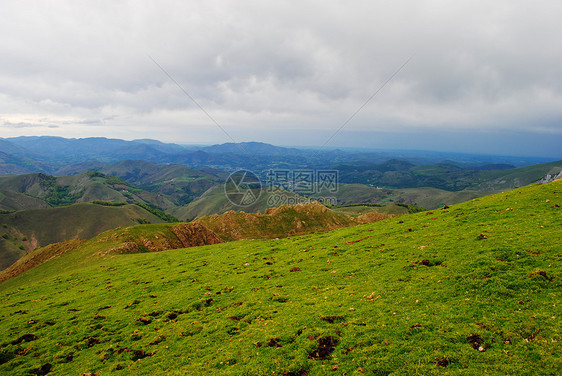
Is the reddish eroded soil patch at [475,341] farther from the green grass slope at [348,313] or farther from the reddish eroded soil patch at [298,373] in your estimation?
the reddish eroded soil patch at [298,373]

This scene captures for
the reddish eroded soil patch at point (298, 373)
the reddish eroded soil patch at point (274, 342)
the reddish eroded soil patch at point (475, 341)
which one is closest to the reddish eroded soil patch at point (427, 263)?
the reddish eroded soil patch at point (475, 341)

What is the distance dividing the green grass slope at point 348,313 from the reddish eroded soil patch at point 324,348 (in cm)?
5

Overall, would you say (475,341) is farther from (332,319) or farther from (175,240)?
(175,240)

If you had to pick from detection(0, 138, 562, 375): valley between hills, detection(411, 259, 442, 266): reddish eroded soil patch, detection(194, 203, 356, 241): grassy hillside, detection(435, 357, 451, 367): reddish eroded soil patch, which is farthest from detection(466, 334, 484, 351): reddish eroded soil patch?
detection(194, 203, 356, 241): grassy hillside

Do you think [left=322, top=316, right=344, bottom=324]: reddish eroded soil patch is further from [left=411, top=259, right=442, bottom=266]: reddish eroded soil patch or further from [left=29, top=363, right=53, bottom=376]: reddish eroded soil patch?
[left=29, top=363, right=53, bottom=376]: reddish eroded soil patch

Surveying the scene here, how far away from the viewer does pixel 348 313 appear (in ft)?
47.6

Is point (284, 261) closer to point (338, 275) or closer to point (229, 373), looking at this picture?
point (338, 275)

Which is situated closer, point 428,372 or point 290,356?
point 428,372

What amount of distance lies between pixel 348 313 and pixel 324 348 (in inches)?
124

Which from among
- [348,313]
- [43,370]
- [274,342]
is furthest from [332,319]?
[43,370]

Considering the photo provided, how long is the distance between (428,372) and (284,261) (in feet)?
65.3

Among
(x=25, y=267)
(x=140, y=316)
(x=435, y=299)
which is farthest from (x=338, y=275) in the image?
(x=25, y=267)

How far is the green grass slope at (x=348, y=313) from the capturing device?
35.0 feet

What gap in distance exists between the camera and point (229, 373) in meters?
11.1
